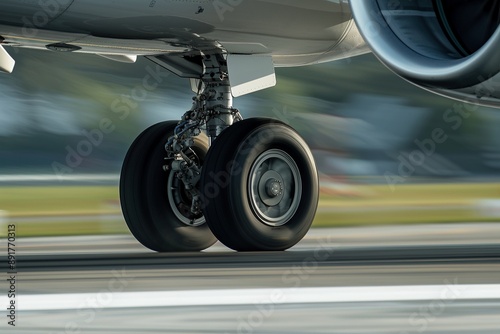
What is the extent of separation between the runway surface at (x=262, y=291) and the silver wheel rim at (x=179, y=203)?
0.31 m

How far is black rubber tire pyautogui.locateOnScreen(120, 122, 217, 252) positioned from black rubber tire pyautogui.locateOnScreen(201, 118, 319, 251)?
567 mm

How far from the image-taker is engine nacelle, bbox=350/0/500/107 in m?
4.88

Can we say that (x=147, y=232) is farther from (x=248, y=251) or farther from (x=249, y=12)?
(x=249, y=12)

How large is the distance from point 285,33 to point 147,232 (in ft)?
4.65

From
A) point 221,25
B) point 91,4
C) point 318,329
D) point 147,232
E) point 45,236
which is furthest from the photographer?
point 45,236

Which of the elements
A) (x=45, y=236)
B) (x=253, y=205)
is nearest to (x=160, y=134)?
(x=253, y=205)

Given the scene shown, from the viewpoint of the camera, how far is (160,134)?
318 inches

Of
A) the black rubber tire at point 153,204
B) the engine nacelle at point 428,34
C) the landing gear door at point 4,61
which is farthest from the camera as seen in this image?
the black rubber tire at point 153,204

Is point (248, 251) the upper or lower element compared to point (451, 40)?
lower

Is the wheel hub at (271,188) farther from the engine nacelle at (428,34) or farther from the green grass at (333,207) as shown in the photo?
the green grass at (333,207)

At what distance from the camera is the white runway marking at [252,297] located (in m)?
5.19

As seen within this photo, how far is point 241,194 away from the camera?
7234 mm

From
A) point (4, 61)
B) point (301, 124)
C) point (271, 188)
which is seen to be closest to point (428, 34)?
point (271, 188)

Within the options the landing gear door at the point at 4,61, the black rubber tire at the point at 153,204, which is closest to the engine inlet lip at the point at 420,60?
the landing gear door at the point at 4,61
